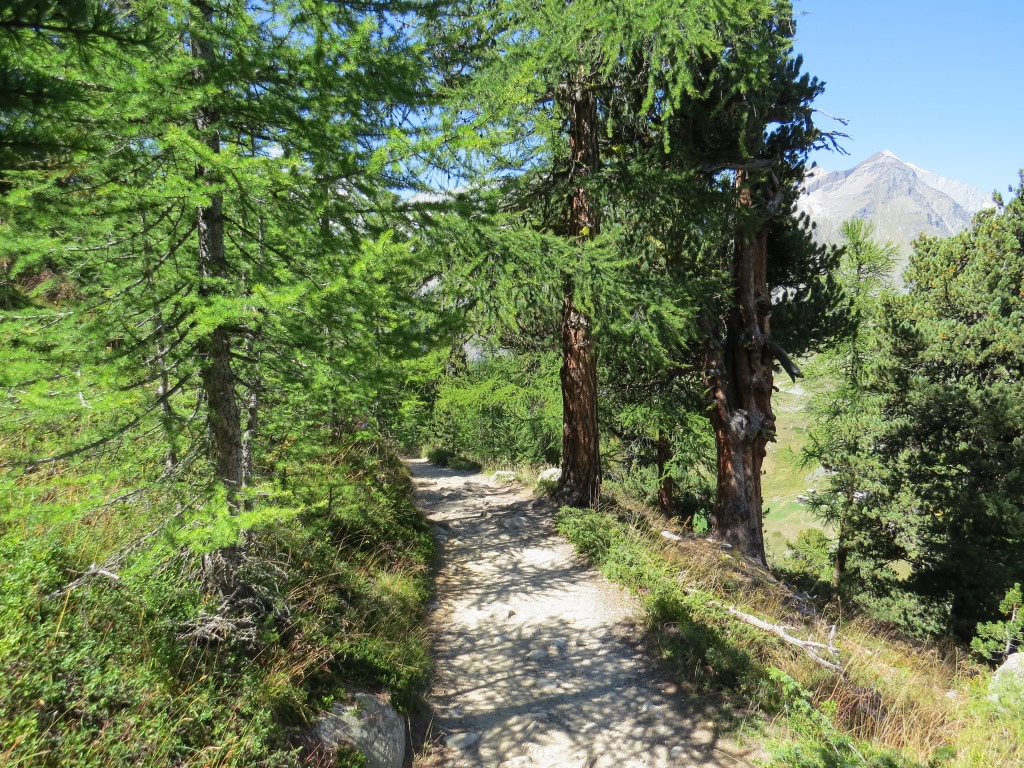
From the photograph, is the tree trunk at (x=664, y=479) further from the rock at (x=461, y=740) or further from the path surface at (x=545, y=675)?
the rock at (x=461, y=740)

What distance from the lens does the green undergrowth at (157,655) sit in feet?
8.25

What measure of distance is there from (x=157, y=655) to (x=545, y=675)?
360 centimetres

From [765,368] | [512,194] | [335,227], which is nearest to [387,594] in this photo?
[335,227]

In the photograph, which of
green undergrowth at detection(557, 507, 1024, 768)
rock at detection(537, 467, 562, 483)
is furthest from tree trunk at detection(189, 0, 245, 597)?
rock at detection(537, 467, 562, 483)

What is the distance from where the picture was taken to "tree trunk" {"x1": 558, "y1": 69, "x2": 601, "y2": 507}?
8312mm

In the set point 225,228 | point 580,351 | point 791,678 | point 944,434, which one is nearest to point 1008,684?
point 791,678

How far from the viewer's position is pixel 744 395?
30.2ft

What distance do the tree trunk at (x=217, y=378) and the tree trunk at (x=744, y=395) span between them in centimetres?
805

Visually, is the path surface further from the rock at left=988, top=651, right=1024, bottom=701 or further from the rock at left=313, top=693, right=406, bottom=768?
the rock at left=988, top=651, right=1024, bottom=701

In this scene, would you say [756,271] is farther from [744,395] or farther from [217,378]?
[217,378]

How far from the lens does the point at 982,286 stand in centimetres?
1207

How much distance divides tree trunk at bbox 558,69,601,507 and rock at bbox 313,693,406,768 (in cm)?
555

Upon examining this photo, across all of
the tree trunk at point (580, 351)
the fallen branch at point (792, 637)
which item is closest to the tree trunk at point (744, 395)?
the tree trunk at point (580, 351)

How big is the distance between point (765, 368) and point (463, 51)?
7431 mm
